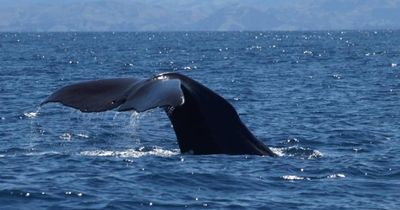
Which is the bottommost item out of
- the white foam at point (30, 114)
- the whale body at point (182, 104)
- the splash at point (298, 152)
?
the splash at point (298, 152)

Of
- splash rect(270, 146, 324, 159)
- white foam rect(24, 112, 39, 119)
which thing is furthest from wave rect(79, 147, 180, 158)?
white foam rect(24, 112, 39, 119)

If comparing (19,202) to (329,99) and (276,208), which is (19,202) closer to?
(276,208)

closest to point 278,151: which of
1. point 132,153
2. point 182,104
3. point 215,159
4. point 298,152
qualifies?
point 298,152

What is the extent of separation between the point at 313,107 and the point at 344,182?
13822mm

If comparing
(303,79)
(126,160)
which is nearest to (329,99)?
(303,79)

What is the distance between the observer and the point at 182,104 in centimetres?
1069

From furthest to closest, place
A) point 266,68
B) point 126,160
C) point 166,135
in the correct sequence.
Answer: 1. point 266,68
2. point 166,135
3. point 126,160

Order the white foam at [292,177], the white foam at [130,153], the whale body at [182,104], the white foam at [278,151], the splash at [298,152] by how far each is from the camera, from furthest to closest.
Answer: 1. the splash at [298,152]
2. the white foam at [278,151]
3. the white foam at [130,153]
4. the white foam at [292,177]
5. the whale body at [182,104]

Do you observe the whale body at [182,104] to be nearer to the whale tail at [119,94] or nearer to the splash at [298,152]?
the whale tail at [119,94]

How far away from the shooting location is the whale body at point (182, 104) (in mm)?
10680

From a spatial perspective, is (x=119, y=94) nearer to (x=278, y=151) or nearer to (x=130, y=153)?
(x=130, y=153)

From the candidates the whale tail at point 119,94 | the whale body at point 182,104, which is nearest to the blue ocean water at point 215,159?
the whale body at point 182,104

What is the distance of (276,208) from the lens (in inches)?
445

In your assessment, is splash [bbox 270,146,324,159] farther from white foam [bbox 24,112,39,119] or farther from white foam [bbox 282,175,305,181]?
white foam [bbox 24,112,39,119]
